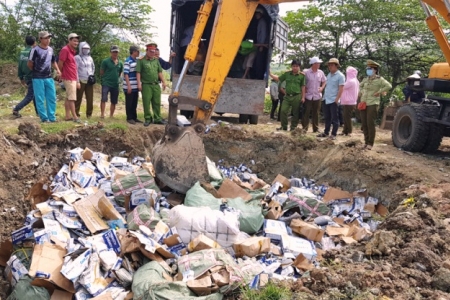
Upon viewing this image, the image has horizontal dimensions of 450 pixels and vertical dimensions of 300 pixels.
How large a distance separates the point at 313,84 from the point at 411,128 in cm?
192

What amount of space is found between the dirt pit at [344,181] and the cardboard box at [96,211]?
0.70 meters

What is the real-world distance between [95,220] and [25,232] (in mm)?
657

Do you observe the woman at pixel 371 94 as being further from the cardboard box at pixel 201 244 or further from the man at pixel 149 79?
the cardboard box at pixel 201 244

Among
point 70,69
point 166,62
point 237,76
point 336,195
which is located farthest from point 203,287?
point 237,76

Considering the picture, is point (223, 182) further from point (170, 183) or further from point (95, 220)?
point (95, 220)

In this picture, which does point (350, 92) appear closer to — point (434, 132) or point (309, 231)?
point (434, 132)

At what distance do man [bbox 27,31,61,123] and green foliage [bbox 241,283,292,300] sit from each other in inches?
206

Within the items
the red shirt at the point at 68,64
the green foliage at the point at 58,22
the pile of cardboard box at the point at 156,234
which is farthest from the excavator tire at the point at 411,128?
the green foliage at the point at 58,22

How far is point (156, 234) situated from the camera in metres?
4.26

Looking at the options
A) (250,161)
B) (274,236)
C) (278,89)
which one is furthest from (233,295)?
(278,89)

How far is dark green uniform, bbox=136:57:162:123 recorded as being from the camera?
7659mm

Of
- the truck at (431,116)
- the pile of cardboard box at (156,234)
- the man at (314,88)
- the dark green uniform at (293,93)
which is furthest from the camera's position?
the man at (314,88)

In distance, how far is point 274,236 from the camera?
4.67 metres

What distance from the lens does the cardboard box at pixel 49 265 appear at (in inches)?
143
